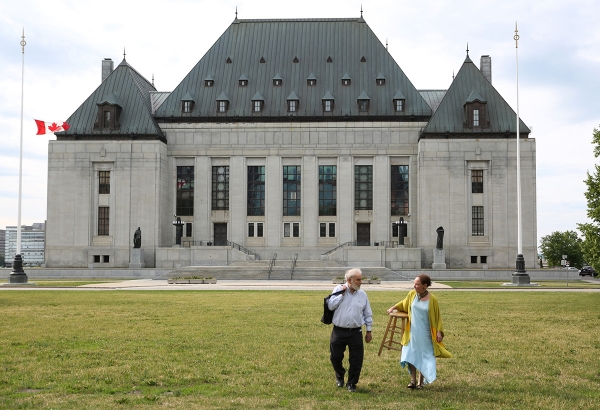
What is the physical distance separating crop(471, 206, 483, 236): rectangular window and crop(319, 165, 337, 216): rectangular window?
13.5 meters

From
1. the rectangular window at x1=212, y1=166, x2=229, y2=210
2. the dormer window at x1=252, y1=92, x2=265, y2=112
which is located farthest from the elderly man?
the dormer window at x1=252, y1=92, x2=265, y2=112

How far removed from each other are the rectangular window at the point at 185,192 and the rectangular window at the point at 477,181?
27551 mm

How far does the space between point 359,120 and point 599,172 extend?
33943 mm

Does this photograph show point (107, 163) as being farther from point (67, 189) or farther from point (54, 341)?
point (54, 341)

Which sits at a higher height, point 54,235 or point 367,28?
point 367,28

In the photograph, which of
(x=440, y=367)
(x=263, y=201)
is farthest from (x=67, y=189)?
(x=440, y=367)

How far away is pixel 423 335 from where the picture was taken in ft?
38.4

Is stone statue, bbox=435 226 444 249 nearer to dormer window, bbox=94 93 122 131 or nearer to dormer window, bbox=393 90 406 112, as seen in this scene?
dormer window, bbox=393 90 406 112

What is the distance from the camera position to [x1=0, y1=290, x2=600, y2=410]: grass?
10.9 meters

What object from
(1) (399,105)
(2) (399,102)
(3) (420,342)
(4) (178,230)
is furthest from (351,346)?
(2) (399,102)

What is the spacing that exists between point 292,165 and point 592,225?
3685 centimetres

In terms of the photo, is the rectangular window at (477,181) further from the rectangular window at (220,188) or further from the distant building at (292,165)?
the rectangular window at (220,188)

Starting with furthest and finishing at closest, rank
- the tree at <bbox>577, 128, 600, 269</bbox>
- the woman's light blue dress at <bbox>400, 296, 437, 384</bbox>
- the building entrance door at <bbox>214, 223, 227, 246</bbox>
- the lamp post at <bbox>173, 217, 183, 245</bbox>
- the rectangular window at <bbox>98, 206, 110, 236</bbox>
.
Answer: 1. the building entrance door at <bbox>214, 223, 227, 246</bbox>
2. the rectangular window at <bbox>98, 206, 110, 236</bbox>
3. the lamp post at <bbox>173, 217, 183, 245</bbox>
4. the tree at <bbox>577, 128, 600, 269</bbox>
5. the woman's light blue dress at <bbox>400, 296, 437, 384</bbox>

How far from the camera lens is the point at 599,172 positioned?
122 feet
